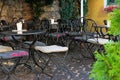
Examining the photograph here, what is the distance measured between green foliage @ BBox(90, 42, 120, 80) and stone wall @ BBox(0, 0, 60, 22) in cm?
665

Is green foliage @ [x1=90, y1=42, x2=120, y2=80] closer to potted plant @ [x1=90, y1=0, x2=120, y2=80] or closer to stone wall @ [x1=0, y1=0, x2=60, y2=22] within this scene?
potted plant @ [x1=90, y1=0, x2=120, y2=80]

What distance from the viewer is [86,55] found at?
6.13 meters

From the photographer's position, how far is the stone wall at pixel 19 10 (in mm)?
8109

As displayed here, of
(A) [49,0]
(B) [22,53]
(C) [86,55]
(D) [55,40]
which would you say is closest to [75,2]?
(A) [49,0]

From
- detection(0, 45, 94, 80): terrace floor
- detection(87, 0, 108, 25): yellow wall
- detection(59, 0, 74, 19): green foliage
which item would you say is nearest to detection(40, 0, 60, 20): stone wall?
detection(59, 0, 74, 19): green foliage

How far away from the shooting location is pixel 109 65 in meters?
1.62

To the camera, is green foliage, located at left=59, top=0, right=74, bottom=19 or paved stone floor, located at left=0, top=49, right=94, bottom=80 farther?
green foliage, located at left=59, top=0, right=74, bottom=19

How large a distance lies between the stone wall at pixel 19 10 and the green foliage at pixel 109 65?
6.65m

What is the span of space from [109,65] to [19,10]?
22.7ft

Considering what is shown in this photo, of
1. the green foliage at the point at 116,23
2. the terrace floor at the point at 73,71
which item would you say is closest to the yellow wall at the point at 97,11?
the terrace floor at the point at 73,71

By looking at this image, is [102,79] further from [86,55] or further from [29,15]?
[29,15]

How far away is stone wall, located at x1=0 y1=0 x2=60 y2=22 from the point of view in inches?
319

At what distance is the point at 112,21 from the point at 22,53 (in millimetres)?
2284

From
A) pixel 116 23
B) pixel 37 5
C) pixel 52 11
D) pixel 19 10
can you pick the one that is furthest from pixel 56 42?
pixel 116 23
